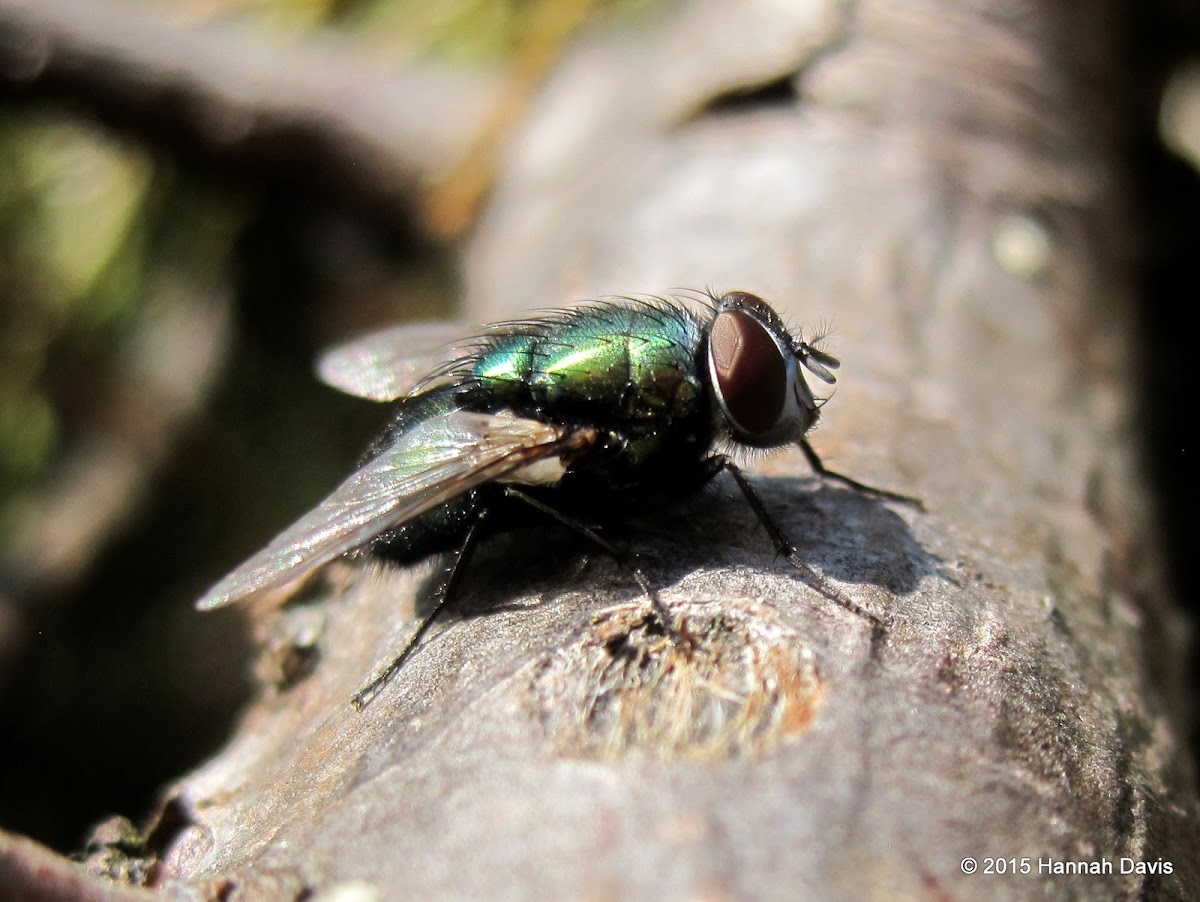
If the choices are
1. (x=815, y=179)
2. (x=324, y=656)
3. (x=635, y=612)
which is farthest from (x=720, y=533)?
(x=815, y=179)

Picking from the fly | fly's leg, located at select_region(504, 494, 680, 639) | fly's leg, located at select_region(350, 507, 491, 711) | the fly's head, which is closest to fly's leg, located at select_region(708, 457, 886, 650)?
the fly

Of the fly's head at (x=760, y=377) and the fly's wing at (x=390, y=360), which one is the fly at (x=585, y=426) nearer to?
the fly's head at (x=760, y=377)

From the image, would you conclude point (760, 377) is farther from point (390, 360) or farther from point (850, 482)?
point (390, 360)

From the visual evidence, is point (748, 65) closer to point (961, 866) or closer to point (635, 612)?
point (635, 612)

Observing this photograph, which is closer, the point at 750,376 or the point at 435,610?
the point at 435,610

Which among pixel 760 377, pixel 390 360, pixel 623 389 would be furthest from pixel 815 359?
pixel 390 360

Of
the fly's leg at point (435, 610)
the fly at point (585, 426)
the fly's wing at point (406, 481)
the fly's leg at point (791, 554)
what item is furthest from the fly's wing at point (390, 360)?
the fly's leg at point (791, 554)
